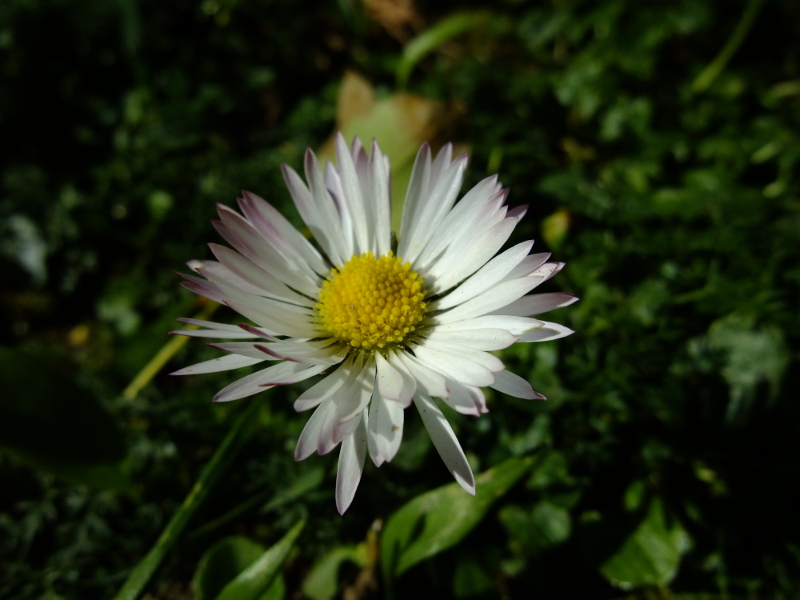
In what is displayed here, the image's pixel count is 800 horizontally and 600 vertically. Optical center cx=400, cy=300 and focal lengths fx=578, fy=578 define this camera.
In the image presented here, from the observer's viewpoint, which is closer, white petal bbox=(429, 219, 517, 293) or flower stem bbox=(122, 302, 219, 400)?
white petal bbox=(429, 219, 517, 293)

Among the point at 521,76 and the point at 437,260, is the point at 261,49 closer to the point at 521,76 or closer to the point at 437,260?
the point at 521,76

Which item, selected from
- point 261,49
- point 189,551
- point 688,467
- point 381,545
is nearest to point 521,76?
point 261,49

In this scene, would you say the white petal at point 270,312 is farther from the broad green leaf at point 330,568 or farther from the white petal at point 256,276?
the broad green leaf at point 330,568

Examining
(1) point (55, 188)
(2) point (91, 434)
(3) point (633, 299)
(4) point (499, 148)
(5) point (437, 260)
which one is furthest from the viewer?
(1) point (55, 188)

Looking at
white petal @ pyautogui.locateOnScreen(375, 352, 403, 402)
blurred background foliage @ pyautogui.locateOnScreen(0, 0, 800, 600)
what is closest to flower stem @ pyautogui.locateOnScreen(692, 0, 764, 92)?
blurred background foliage @ pyautogui.locateOnScreen(0, 0, 800, 600)

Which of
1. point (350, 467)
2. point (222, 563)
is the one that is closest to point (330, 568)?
point (222, 563)

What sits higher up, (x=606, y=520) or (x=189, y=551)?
(x=189, y=551)

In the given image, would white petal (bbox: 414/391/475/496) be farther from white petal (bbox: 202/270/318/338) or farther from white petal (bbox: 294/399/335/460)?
white petal (bbox: 202/270/318/338)

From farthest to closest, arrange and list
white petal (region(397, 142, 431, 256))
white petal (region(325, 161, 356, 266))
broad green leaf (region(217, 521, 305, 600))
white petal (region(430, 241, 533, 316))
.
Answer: white petal (region(325, 161, 356, 266)) < white petal (region(397, 142, 431, 256)) < broad green leaf (region(217, 521, 305, 600)) < white petal (region(430, 241, 533, 316))
